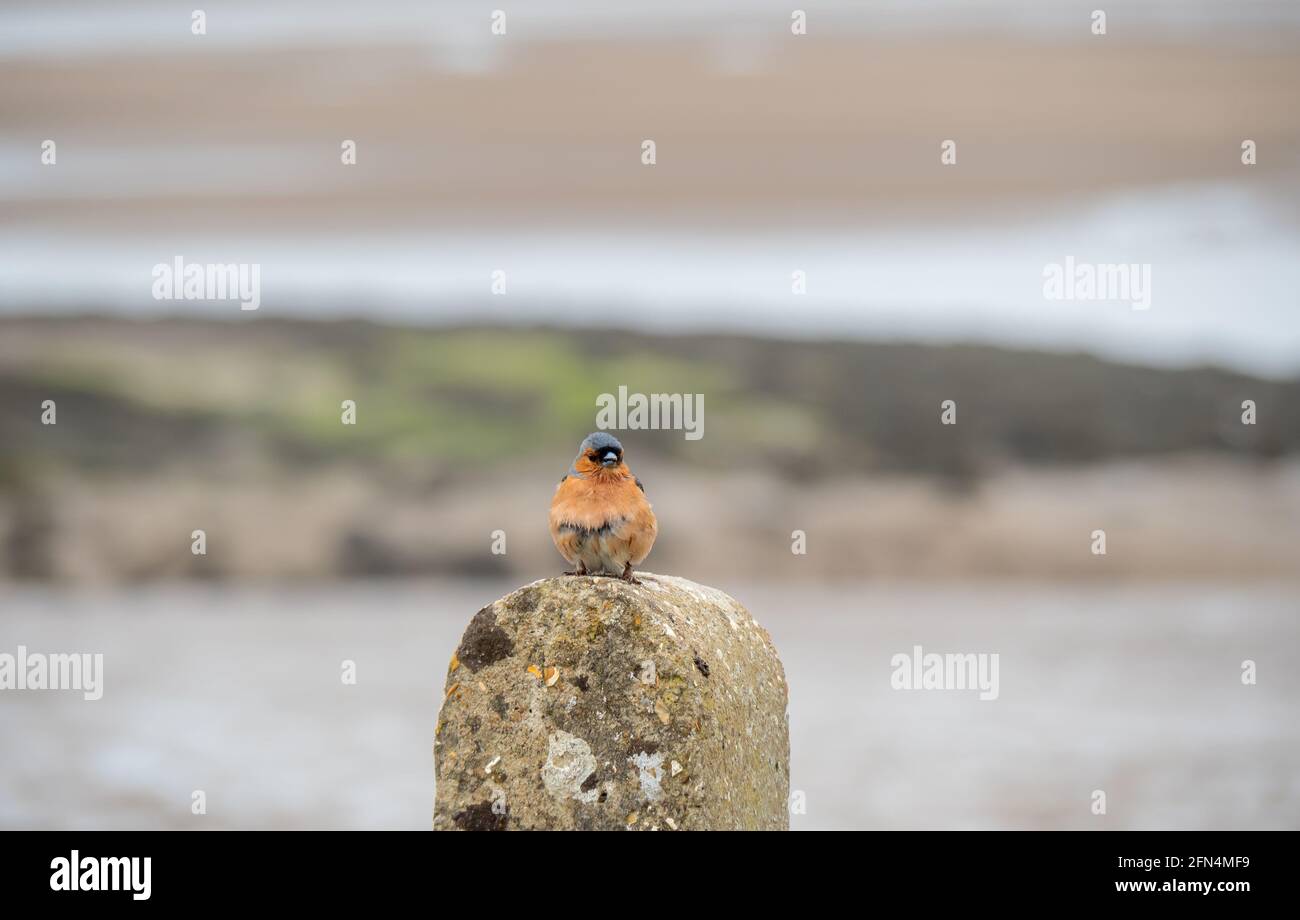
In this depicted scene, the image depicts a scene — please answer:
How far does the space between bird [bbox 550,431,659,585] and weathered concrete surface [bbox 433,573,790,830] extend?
0.22 metres

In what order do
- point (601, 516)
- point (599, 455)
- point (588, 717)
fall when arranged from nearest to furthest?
1. point (588, 717)
2. point (601, 516)
3. point (599, 455)

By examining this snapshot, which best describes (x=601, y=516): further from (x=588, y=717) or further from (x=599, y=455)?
(x=588, y=717)

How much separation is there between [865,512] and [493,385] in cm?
2326

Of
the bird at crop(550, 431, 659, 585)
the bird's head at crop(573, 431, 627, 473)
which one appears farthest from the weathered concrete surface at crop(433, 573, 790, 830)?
the bird's head at crop(573, 431, 627, 473)

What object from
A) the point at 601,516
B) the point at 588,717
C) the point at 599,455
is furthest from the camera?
the point at 599,455

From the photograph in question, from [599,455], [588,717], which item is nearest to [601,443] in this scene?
[599,455]

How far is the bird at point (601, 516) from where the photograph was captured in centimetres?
852

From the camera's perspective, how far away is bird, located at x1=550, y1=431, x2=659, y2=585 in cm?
852

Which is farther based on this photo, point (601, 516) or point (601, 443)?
point (601, 443)

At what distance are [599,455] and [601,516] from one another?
1.33 ft

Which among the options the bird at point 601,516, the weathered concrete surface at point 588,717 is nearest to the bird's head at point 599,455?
the bird at point 601,516

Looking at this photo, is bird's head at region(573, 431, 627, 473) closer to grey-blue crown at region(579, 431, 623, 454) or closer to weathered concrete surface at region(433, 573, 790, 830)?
grey-blue crown at region(579, 431, 623, 454)

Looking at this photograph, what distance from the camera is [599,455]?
8.64 meters

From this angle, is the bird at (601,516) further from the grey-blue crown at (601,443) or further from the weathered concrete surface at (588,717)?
the weathered concrete surface at (588,717)
